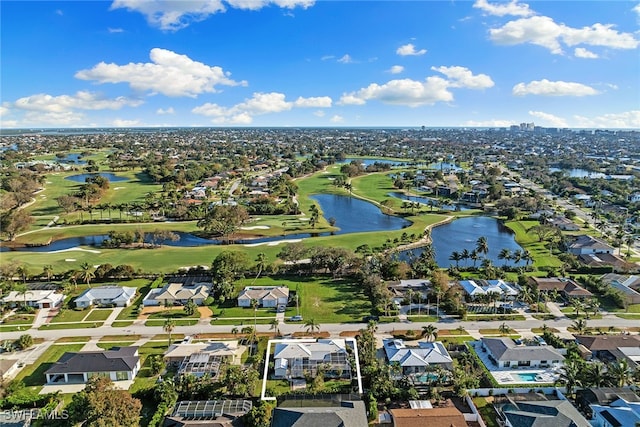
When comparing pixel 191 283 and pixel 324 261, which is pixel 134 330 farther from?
pixel 324 261

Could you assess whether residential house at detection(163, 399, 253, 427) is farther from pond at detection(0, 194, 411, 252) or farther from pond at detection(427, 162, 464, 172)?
pond at detection(427, 162, 464, 172)

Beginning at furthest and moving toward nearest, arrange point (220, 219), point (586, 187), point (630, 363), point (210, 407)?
point (586, 187) → point (220, 219) → point (630, 363) → point (210, 407)

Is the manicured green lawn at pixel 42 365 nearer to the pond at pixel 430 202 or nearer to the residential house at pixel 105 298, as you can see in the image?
the residential house at pixel 105 298

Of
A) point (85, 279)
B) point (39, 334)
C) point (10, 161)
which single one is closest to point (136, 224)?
point (85, 279)

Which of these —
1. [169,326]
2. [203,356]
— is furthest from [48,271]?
[203,356]

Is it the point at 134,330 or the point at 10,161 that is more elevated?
the point at 10,161
